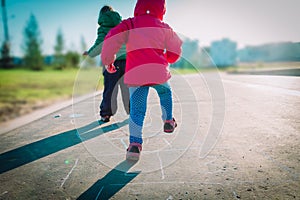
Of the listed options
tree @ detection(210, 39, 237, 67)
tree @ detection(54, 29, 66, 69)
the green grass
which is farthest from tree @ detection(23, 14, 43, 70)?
tree @ detection(210, 39, 237, 67)

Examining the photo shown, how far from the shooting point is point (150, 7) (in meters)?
2.39

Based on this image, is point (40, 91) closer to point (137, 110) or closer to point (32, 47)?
point (137, 110)

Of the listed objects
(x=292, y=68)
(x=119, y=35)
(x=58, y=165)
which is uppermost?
(x=119, y=35)

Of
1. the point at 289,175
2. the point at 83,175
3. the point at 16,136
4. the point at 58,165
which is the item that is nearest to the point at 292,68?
the point at 289,175

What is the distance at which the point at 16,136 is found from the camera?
10.9 ft

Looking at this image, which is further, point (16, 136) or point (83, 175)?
point (16, 136)

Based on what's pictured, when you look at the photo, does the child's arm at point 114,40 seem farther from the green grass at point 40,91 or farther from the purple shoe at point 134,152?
the green grass at point 40,91

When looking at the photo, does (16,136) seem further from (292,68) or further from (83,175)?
(292,68)

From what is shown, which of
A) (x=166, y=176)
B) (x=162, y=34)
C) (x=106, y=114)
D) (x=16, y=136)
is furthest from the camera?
(x=106, y=114)

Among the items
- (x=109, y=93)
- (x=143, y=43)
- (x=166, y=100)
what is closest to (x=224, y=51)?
(x=109, y=93)

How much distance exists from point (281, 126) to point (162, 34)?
1.81m

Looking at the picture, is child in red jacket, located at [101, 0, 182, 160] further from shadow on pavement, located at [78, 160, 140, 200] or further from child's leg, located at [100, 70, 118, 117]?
child's leg, located at [100, 70, 118, 117]

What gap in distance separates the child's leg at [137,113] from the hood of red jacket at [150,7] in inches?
30.9

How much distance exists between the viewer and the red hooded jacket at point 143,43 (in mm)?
2318
